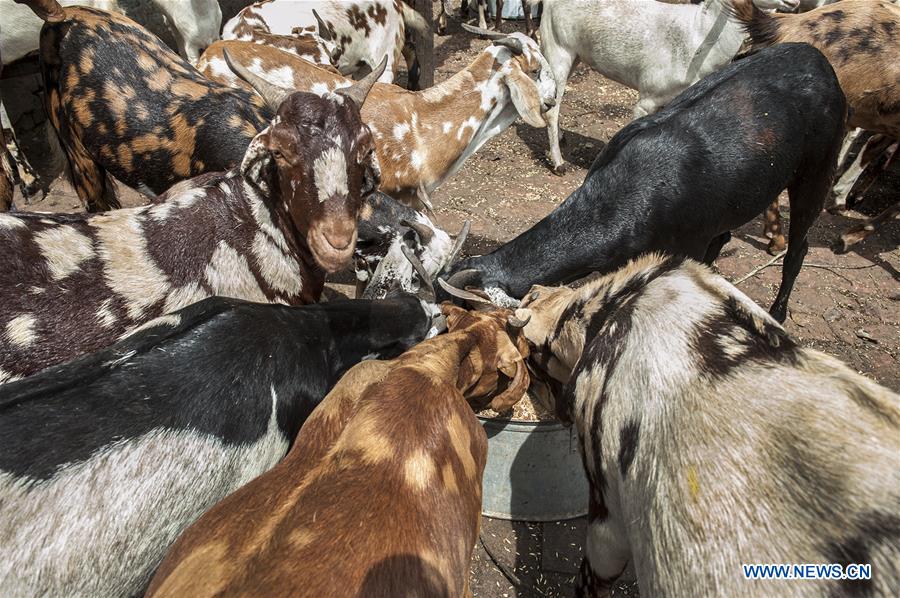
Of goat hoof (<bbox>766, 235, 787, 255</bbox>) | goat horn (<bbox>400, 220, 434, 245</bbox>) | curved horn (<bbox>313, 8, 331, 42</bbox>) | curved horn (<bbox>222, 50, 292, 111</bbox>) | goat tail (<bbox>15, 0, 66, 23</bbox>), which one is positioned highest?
goat tail (<bbox>15, 0, 66, 23</bbox>)

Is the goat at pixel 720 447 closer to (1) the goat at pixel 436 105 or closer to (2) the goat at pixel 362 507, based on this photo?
(2) the goat at pixel 362 507

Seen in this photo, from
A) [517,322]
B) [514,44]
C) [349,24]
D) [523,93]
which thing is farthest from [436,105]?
[517,322]

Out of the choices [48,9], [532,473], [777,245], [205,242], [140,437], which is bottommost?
[777,245]

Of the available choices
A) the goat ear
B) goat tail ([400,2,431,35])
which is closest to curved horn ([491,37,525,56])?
the goat ear

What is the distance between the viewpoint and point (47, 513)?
2.11 m

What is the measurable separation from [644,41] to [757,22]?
3.83 ft

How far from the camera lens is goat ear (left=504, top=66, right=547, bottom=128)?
5.89 meters

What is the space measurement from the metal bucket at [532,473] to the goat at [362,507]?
788 mm

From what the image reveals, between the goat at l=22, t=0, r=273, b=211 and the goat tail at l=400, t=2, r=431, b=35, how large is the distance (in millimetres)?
3602

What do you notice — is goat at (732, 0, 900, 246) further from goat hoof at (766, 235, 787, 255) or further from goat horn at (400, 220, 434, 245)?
goat horn at (400, 220, 434, 245)

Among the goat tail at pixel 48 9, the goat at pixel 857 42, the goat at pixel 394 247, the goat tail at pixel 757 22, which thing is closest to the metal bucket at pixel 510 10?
the goat tail at pixel 757 22

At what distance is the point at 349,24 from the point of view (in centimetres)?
721

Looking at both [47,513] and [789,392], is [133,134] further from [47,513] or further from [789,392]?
[789,392]

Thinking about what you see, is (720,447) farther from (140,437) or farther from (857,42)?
(857,42)
